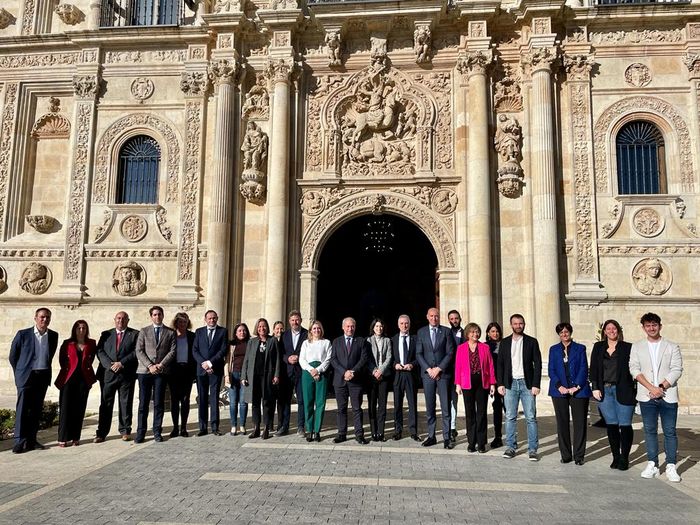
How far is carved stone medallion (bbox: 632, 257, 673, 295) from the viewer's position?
42.4 feet

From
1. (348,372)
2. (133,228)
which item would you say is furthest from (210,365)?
(133,228)

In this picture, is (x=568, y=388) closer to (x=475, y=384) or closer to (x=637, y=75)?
(x=475, y=384)

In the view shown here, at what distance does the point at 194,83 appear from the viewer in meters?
14.8

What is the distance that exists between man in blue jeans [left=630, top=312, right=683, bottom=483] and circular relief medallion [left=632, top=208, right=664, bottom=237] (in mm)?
7360

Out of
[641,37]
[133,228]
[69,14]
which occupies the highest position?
[69,14]

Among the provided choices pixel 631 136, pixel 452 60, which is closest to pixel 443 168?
pixel 452 60

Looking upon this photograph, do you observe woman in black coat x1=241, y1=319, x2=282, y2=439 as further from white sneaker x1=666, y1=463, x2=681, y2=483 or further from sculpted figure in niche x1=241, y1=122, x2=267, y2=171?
sculpted figure in niche x1=241, y1=122, x2=267, y2=171

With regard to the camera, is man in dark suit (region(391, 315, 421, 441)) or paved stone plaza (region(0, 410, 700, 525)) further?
man in dark suit (region(391, 315, 421, 441))

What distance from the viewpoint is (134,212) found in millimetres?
14680

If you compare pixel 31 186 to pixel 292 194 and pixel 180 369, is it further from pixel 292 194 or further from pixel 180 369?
pixel 180 369

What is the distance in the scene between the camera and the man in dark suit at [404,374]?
8.36 meters

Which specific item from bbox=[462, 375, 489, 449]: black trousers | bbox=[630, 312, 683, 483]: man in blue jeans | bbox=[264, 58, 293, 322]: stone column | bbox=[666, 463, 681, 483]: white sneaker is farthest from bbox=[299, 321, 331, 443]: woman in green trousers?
bbox=[264, 58, 293, 322]: stone column

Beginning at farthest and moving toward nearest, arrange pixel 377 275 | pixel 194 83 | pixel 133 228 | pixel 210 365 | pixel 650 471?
pixel 377 275
pixel 194 83
pixel 133 228
pixel 210 365
pixel 650 471

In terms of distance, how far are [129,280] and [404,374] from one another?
865 cm
